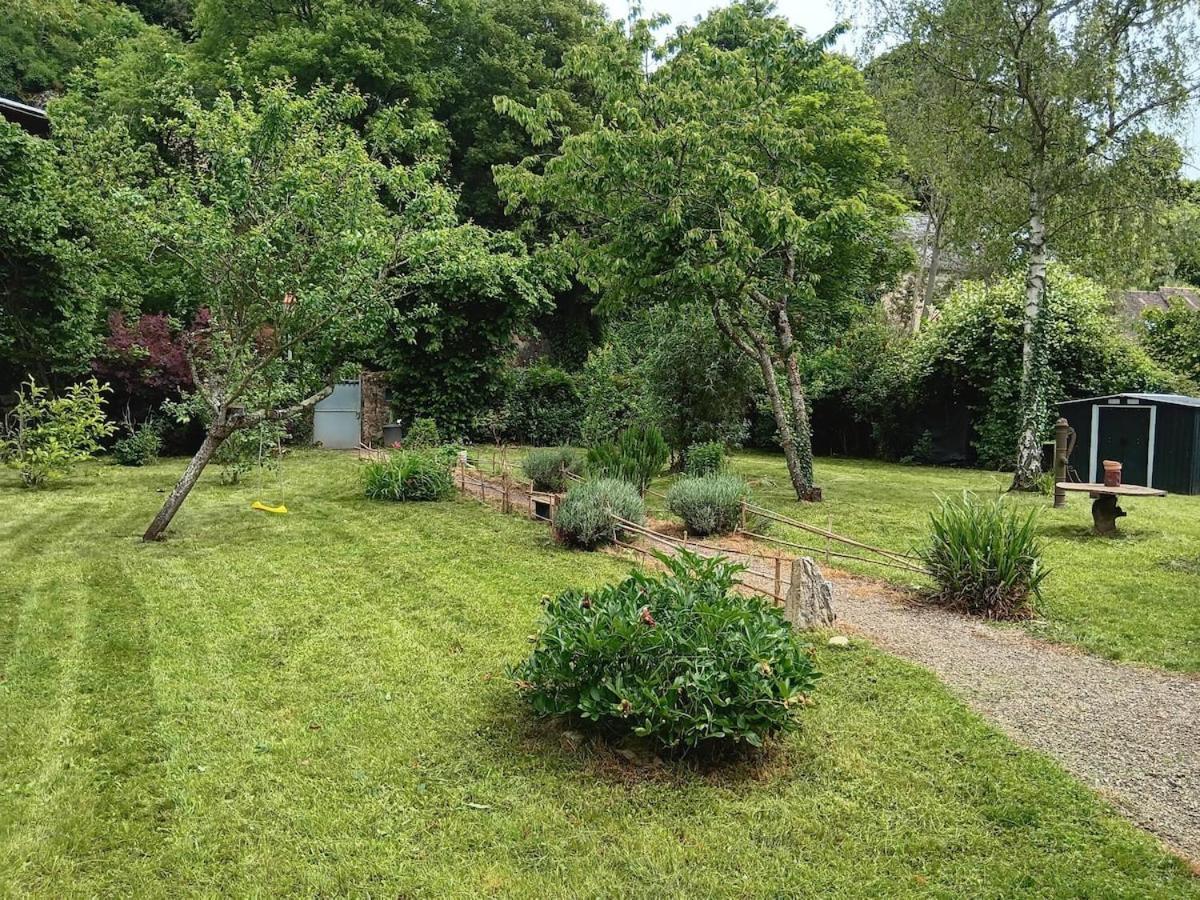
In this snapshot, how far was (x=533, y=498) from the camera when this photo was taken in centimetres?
974

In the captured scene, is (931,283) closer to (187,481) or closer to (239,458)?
(239,458)

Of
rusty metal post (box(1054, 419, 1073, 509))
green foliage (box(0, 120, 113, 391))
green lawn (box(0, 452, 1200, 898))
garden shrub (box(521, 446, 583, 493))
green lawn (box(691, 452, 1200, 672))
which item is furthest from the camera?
green foliage (box(0, 120, 113, 391))

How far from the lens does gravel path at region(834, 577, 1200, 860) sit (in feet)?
10.5

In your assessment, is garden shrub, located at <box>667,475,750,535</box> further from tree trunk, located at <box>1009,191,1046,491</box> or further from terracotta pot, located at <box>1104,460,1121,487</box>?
tree trunk, located at <box>1009,191,1046,491</box>

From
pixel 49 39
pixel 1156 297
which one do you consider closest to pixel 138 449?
pixel 49 39

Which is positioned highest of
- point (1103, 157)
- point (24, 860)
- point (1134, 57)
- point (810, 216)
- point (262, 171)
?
point (1134, 57)

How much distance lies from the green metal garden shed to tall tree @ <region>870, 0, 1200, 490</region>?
3.39ft

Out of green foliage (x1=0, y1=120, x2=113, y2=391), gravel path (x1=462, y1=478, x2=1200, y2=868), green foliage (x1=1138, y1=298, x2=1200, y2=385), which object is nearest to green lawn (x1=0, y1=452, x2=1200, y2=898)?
gravel path (x1=462, y1=478, x2=1200, y2=868)

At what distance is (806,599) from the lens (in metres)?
5.41

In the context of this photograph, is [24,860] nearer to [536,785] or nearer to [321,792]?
[321,792]

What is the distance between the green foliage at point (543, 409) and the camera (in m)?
19.7

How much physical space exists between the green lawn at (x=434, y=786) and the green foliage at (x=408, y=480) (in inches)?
200

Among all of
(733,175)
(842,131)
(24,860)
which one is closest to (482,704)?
(24,860)

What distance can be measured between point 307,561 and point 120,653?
8.21 ft
